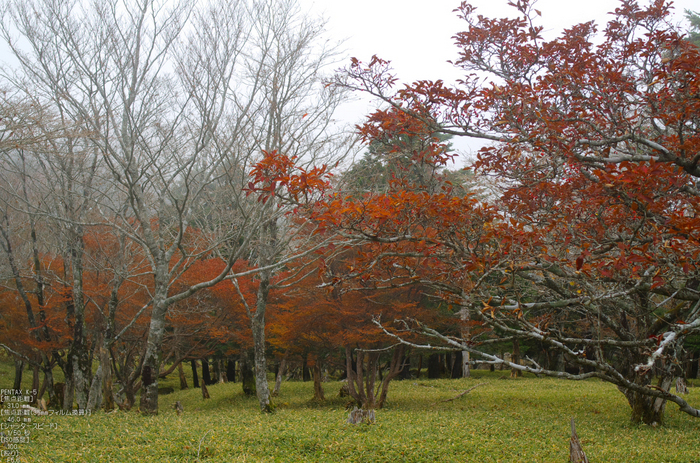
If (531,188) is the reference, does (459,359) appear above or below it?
below

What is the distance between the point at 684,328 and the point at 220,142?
8498 millimetres

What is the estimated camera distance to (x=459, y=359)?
80.2ft

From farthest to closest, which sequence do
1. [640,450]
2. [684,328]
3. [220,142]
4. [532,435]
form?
1. [220,142]
2. [532,435]
3. [640,450]
4. [684,328]

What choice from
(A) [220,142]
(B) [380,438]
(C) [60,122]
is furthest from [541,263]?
(C) [60,122]

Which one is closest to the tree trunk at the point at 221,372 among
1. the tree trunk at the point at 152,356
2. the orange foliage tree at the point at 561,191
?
the tree trunk at the point at 152,356

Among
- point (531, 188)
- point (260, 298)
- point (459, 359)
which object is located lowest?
point (459, 359)

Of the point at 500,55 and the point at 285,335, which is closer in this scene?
the point at 500,55

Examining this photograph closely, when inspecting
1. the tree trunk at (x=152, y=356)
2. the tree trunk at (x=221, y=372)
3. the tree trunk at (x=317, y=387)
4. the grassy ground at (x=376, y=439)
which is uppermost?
the tree trunk at (x=152, y=356)

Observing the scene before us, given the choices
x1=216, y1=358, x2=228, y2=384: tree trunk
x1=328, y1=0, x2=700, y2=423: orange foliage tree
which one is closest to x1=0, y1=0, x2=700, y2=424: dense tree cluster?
x1=328, y1=0, x2=700, y2=423: orange foliage tree

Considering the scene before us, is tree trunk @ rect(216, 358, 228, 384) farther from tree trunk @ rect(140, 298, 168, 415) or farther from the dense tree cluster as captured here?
tree trunk @ rect(140, 298, 168, 415)

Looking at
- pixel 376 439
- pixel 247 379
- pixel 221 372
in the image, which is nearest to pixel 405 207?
pixel 376 439

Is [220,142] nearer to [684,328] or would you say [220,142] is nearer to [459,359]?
[684,328]

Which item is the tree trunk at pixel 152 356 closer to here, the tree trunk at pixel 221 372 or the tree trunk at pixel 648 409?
the tree trunk at pixel 648 409

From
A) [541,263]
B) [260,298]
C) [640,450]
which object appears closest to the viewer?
[541,263]
